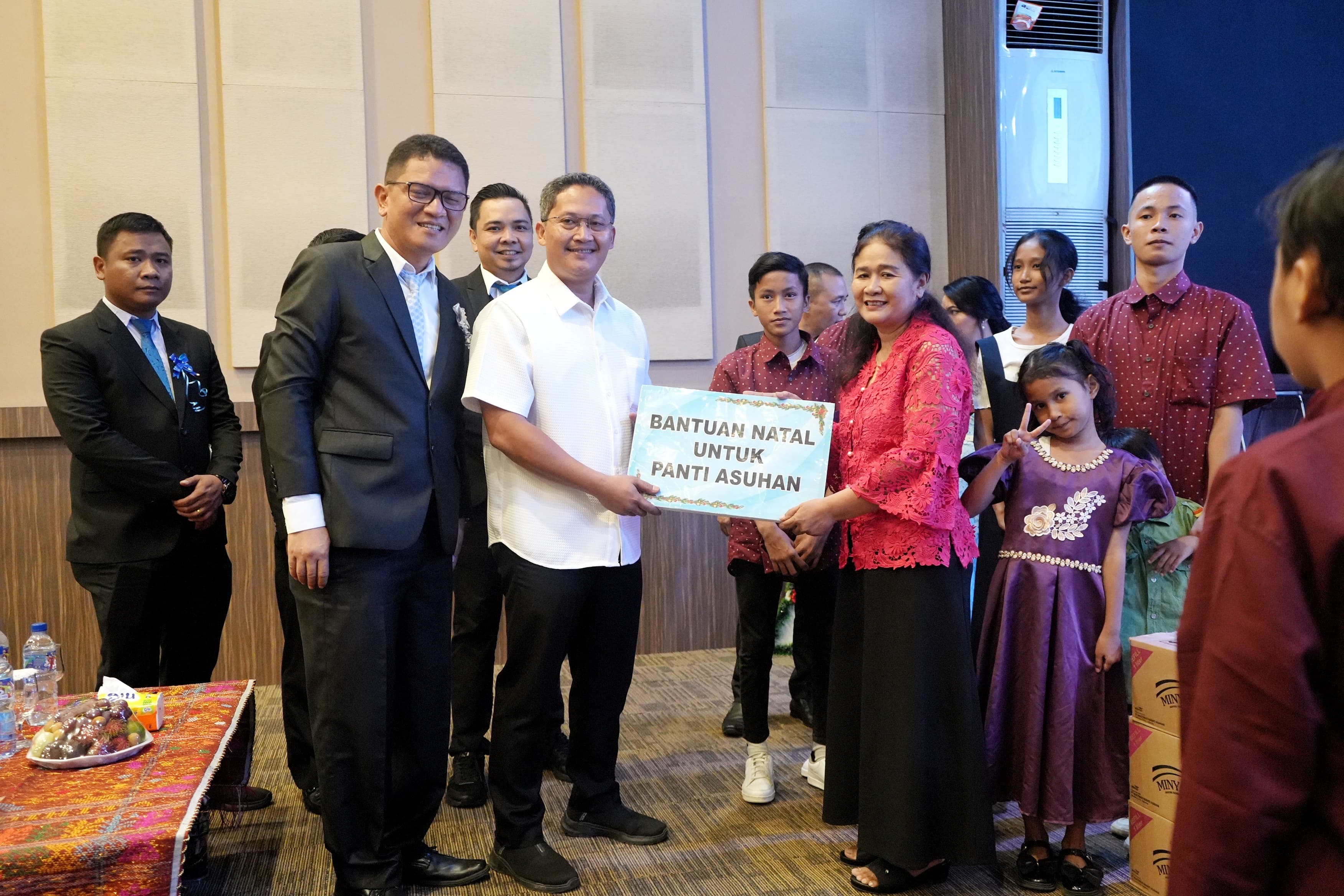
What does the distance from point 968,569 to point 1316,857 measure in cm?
157

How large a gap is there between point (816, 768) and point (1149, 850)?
1.04 m

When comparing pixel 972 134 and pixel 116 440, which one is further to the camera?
pixel 972 134

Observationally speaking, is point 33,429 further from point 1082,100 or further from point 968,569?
point 1082,100

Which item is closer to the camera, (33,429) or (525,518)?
(525,518)

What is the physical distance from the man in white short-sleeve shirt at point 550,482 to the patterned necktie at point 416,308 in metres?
0.12

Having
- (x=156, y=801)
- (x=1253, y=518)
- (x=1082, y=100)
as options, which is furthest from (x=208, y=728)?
(x=1082, y=100)

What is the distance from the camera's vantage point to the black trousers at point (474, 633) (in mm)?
3115

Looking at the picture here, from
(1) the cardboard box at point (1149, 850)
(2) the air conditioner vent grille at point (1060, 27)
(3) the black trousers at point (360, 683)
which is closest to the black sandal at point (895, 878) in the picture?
(1) the cardboard box at point (1149, 850)

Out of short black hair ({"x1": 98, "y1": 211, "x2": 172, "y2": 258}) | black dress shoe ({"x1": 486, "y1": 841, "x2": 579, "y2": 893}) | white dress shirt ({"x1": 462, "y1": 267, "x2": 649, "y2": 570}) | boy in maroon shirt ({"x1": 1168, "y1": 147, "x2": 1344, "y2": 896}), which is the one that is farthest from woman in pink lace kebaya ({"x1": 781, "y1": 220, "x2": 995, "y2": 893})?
short black hair ({"x1": 98, "y1": 211, "x2": 172, "y2": 258})

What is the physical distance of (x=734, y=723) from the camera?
369cm

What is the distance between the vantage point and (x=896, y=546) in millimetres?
2324

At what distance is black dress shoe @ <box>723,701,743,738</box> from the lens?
12.0ft

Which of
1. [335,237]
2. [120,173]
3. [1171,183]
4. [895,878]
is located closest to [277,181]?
[120,173]

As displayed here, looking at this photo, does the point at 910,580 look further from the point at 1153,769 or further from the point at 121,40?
the point at 121,40
